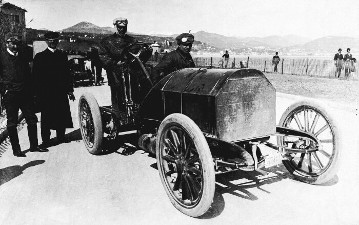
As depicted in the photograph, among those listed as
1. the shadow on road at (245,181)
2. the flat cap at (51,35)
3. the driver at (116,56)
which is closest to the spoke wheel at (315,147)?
the shadow on road at (245,181)

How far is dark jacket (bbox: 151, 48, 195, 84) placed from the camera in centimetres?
504

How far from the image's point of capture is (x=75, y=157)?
19.2 feet

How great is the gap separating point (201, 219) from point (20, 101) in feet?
13.2

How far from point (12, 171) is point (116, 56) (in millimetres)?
2495

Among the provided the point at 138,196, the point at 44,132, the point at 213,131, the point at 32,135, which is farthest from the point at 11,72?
the point at 213,131

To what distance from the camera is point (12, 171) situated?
5133 mm

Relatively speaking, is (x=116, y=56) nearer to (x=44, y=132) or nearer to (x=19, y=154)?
(x=44, y=132)

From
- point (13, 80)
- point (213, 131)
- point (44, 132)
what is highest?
point (13, 80)

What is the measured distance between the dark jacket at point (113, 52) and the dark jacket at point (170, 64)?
3.06ft

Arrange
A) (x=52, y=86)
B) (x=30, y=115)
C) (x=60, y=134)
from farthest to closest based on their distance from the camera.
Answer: (x=60, y=134) → (x=52, y=86) → (x=30, y=115)

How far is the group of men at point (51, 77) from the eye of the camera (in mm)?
5126

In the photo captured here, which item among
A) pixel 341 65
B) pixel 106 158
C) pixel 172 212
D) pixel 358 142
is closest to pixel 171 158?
pixel 172 212

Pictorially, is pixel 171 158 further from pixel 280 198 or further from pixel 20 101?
pixel 20 101

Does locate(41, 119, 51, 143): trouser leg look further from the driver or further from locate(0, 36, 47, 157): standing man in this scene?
the driver
